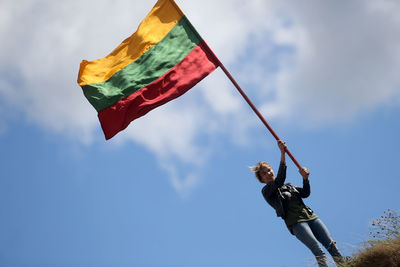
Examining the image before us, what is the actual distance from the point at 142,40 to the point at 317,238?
4.69 m

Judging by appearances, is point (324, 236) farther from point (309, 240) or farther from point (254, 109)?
point (254, 109)

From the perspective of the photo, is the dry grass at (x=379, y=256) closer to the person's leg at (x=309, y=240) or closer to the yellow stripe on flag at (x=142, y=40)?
the person's leg at (x=309, y=240)

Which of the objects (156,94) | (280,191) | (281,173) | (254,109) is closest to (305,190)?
(280,191)

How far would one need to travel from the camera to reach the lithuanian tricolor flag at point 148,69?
7500 mm

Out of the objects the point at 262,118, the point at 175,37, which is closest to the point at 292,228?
the point at 262,118

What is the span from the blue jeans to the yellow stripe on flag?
14.0 feet

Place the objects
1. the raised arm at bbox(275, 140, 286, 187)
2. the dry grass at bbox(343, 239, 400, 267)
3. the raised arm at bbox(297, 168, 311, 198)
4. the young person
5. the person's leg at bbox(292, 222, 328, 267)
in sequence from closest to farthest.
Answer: the dry grass at bbox(343, 239, 400, 267)
the person's leg at bbox(292, 222, 328, 267)
the young person
the raised arm at bbox(275, 140, 286, 187)
the raised arm at bbox(297, 168, 311, 198)

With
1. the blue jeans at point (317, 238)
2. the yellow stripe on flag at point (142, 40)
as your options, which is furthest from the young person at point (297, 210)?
the yellow stripe on flag at point (142, 40)

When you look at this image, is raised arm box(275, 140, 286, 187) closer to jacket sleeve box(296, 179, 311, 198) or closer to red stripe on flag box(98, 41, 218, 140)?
jacket sleeve box(296, 179, 311, 198)

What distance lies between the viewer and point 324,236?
5969 millimetres

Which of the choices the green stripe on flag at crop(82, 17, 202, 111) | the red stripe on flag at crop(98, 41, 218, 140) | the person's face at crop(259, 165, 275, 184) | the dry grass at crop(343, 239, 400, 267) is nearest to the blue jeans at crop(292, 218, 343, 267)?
the dry grass at crop(343, 239, 400, 267)

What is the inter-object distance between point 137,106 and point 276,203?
9.89 ft

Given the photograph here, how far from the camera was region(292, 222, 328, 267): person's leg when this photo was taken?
225 inches

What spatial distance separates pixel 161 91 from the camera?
7.57 metres
